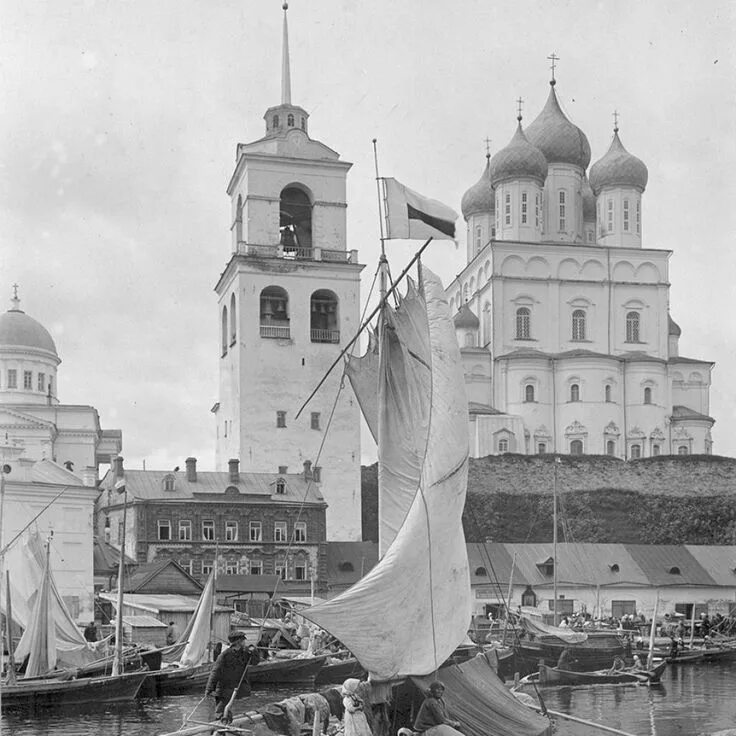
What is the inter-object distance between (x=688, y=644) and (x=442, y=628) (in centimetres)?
3246

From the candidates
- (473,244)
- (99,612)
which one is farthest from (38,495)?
(473,244)

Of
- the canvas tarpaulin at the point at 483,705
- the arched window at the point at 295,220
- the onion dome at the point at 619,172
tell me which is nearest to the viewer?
the canvas tarpaulin at the point at 483,705

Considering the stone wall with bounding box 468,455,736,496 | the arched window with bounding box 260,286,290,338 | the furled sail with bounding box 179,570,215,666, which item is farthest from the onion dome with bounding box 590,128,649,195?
the furled sail with bounding box 179,570,215,666

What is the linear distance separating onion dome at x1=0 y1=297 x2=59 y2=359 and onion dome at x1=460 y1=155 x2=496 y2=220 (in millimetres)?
30881

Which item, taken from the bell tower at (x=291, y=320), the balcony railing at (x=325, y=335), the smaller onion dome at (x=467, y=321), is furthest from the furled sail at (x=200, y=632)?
the smaller onion dome at (x=467, y=321)

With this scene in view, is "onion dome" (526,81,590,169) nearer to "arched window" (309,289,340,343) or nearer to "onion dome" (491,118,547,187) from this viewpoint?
"onion dome" (491,118,547,187)

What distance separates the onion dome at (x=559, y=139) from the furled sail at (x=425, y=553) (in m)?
67.1

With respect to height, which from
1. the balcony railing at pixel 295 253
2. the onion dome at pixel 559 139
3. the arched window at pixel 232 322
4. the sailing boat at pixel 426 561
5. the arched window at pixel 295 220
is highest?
the onion dome at pixel 559 139

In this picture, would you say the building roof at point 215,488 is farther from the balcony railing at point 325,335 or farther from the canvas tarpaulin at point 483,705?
the canvas tarpaulin at point 483,705

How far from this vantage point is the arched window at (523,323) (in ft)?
262

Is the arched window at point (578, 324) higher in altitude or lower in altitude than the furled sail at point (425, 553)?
higher

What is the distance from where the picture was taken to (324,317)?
69.6 metres

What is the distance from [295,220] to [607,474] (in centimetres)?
2307

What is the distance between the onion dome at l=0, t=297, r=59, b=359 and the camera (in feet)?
268
